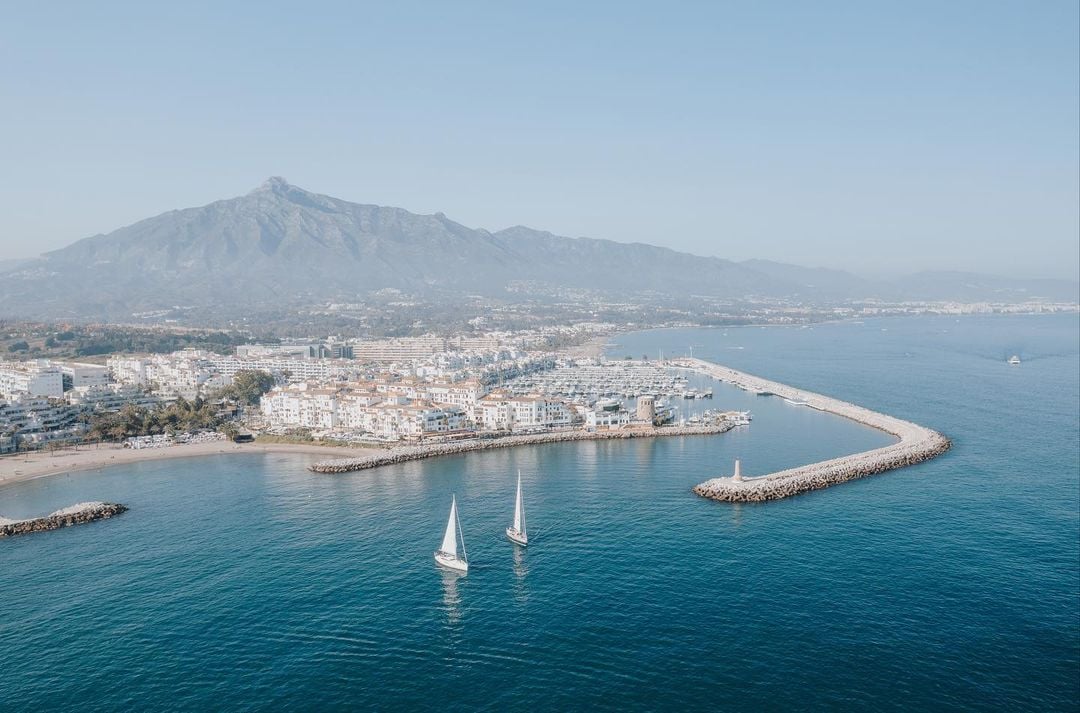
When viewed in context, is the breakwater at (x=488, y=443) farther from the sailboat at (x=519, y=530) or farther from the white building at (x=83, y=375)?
the white building at (x=83, y=375)

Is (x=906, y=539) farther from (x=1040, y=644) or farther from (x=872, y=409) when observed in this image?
(x=872, y=409)

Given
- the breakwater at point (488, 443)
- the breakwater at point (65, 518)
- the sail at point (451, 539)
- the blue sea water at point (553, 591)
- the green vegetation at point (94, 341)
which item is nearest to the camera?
the blue sea water at point (553, 591)

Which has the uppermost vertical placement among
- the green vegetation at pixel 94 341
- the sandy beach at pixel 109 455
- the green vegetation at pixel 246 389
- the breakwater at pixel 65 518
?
the green vegetation at pixel 94 341

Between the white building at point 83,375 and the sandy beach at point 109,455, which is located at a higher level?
the white building at point 83,375

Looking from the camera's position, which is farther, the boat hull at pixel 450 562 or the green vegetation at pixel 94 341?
the green vegetation at pixel 94 341

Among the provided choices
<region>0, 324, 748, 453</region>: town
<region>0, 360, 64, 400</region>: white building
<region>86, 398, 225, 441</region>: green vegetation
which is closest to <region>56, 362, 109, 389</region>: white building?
<region>0, 324, 748, 453</region>: town

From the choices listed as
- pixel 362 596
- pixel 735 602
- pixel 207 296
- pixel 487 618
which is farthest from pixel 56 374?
pixel 207 296

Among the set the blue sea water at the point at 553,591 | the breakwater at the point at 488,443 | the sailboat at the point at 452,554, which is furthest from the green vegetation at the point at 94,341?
the sailboat at the point at 452,554
